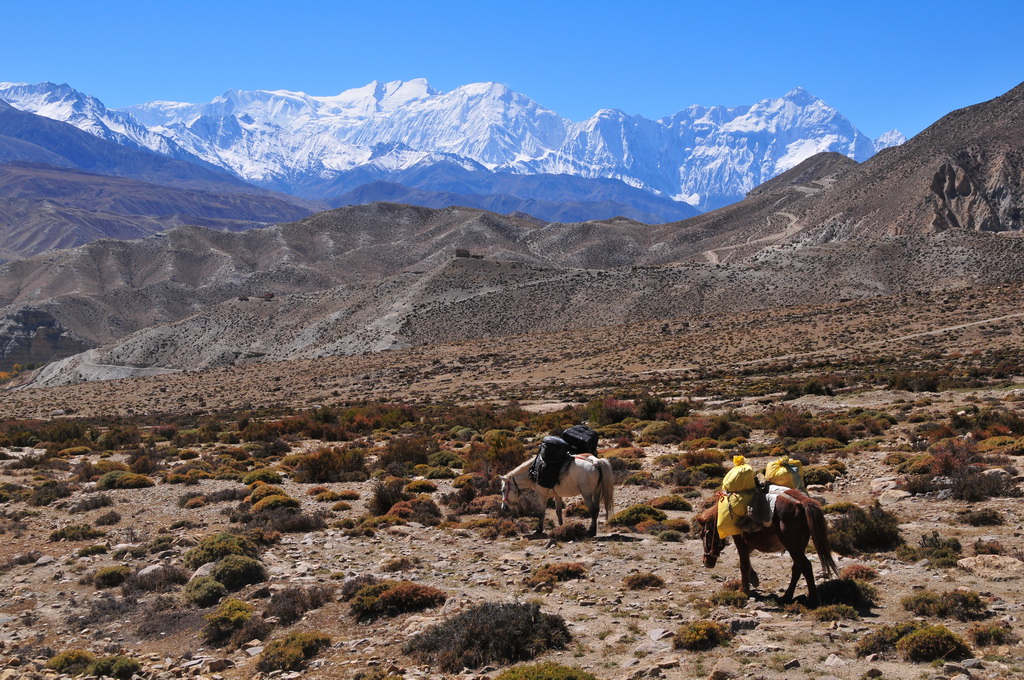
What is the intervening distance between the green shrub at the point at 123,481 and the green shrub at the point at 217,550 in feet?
27.5

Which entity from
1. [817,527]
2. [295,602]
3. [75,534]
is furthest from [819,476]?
[75,534]

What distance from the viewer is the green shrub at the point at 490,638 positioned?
8625 mm

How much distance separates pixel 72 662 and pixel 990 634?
424 inches

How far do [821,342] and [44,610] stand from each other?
53849 millimetres

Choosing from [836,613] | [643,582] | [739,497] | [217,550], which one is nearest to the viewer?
[836,613]

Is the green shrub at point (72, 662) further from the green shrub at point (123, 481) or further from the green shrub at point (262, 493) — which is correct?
the green shrub at point (123, 481)

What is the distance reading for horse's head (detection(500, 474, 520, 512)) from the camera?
15.3m

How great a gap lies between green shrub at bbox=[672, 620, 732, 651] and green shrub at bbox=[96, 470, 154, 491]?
57.1ft

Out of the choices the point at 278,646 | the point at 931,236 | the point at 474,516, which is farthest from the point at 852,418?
the point at 931,236

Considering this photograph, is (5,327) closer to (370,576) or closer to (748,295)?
(748,295)

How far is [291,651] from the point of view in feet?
29.8

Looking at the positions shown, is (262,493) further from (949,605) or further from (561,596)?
(949,605)

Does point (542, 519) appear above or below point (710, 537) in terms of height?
below

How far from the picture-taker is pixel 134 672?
9320 mm
